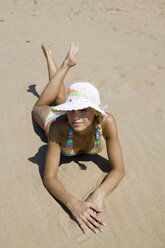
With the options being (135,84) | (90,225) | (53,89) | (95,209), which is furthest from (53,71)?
(90,225)

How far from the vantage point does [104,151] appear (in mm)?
2805

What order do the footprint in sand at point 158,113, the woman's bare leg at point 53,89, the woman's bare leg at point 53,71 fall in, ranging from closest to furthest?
1. the woman's bare leg at point 53,89
2. the footprint in sand at point 158,113
3. the woman's bare leg at point 53,71

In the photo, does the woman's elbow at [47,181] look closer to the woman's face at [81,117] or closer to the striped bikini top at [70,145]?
the striped bikini top at [70,145]

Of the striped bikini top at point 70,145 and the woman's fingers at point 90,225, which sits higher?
the striped bikini top at point 70,145

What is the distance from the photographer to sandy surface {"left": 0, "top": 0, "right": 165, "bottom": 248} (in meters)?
1.93

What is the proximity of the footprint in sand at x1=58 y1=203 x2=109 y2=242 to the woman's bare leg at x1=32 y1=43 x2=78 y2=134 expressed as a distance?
1.35m

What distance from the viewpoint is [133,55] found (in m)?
5.49

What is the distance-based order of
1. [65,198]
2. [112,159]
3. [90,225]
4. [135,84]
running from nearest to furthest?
[90,225] → [65,198] → [112,159] → [135,84]

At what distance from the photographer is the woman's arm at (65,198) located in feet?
6.37

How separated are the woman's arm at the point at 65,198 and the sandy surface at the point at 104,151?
3.6 inches

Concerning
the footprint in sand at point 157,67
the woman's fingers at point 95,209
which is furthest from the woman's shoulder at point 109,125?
the footprint in sand at point 157,67

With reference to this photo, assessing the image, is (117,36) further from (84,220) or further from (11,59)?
(84,220)

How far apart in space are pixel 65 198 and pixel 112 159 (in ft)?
2.00

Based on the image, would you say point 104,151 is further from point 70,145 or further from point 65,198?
point 65,198
